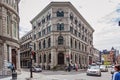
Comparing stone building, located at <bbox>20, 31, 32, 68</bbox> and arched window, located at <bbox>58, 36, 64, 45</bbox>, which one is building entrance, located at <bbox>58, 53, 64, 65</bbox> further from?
stone building, located at <bbox>20, 31, 32, 68</bbox>

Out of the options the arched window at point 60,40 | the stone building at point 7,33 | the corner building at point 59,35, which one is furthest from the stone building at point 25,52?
the stone building at point 7,33

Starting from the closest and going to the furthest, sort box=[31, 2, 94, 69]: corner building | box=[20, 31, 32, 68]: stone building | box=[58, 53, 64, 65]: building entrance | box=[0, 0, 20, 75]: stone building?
box=[0, 0, 20, 75]: stone building → box=[58, 53, 64, 65]: building entrance → box=[31, 2, 94, 69]: corner building → box=[20, 31, 32, 68]: stone building

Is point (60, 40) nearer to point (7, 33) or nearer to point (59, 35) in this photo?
point (59, 35)

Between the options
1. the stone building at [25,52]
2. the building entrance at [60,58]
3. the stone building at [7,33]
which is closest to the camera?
the stone building at [7,33]

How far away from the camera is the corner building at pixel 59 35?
201ft

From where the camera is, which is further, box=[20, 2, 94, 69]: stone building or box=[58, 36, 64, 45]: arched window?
box=[58, 36, 64, 45]: arched window

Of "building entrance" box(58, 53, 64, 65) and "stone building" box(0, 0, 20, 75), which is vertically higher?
"stone building" box(0, 0, 20, 75)

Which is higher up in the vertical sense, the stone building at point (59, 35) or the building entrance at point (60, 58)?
the stone building at point (59, 35)

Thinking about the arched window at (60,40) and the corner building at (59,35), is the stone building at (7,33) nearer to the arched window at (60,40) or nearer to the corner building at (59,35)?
the corner building at (59,35)

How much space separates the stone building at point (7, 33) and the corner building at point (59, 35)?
24.1 meters

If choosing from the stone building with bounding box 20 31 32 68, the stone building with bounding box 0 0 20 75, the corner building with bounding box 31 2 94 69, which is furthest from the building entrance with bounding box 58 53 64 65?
the stone building with bounding box 20 31 32 68

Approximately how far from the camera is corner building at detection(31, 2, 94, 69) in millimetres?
61312

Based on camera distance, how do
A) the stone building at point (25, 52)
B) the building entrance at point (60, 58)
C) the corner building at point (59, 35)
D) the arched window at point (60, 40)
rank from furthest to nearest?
the stone building at point (25, 52) → the arched window at point (60, 40) → the corner building at point (59, 35) → the building entrance at point (60, 58)

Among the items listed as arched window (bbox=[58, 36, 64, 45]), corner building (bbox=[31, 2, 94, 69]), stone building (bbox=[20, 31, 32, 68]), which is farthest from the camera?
stone building (bbox=[20, 31, 32, 68])
